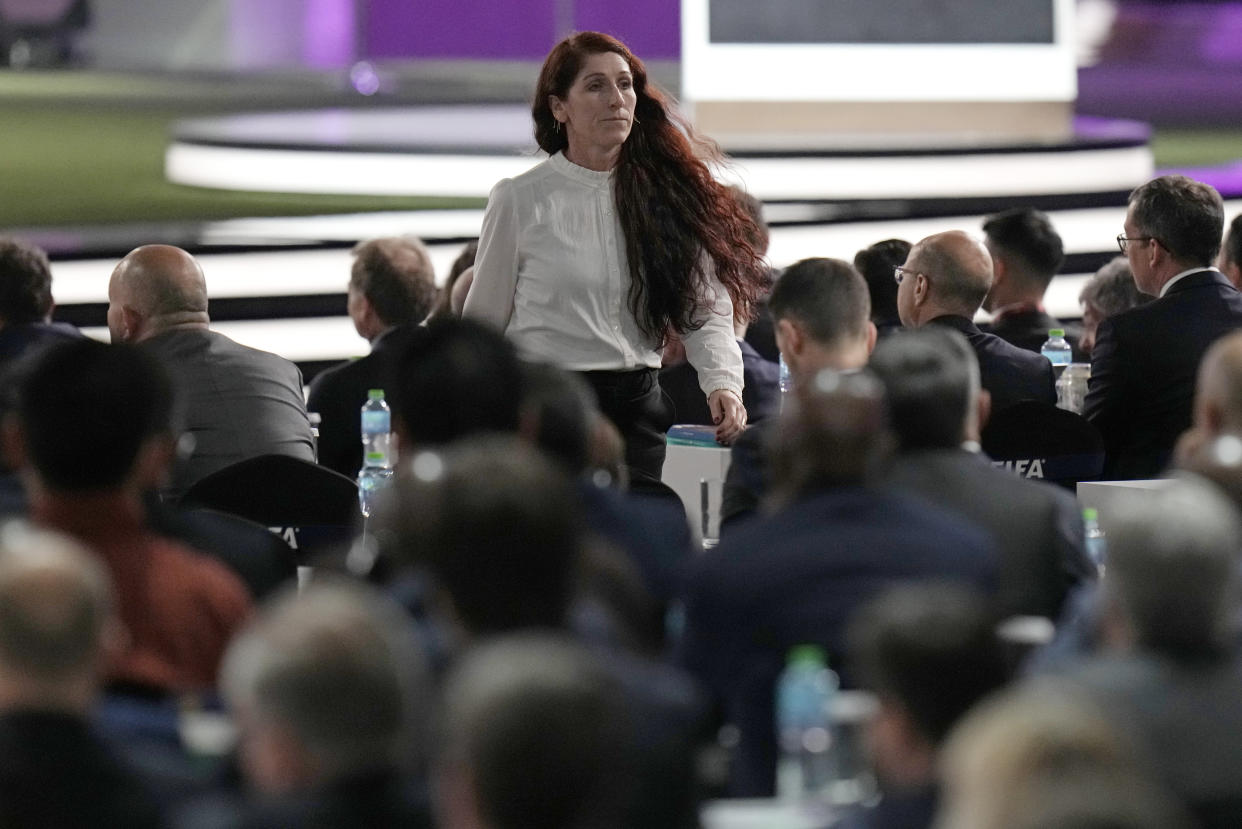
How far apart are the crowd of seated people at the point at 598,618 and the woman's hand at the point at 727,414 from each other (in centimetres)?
48

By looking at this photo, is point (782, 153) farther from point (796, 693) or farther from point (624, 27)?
point (796, 693)

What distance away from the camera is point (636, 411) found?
14.9 ft

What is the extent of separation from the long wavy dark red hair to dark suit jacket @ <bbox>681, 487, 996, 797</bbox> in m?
1.88

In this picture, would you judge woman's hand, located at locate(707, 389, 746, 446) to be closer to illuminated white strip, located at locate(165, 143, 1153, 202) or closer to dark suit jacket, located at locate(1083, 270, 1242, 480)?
dark suit jacket, located at locate(1083, 270, 1242, 480)

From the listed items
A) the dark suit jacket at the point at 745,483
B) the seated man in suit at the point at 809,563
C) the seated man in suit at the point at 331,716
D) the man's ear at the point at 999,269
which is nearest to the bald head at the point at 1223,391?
the seated man in suit at the point at 809,563

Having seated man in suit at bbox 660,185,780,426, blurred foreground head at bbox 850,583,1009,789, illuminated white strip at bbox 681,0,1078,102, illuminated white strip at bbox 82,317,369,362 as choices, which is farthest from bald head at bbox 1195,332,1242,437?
illuminated white strip at bbox 681,0,1078,102

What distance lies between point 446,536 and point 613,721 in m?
0.55

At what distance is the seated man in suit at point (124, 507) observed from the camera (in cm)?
259

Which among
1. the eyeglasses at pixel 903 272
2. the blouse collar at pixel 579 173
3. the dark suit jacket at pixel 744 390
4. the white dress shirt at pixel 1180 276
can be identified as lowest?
the dark suit jacket at pixel 744 390

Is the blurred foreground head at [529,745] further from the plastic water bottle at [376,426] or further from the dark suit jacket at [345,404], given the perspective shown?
the dark suit jacket at [345,404]

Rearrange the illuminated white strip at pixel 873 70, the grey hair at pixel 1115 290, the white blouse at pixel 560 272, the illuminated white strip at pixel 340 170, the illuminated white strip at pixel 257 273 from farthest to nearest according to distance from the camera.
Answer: the illuminated white strip at pixel 340 170 < the illuminated white strip at pixel 873 70 < the illuminated white strip at pixel 257 273 < the grey hair at pixel 1115 290 < the white blouse at pixel 560 272

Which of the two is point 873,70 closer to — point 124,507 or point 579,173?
point 579,173

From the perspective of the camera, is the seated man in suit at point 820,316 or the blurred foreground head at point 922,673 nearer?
the blurred foreground head at point 922,673

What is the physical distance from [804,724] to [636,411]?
2.13 m
